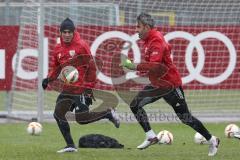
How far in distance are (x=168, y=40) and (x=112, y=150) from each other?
7.47 m

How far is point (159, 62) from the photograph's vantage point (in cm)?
1253

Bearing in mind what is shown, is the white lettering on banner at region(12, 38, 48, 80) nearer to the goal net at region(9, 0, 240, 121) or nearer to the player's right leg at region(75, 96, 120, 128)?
the goal net at region(9, 0, 240, 121)

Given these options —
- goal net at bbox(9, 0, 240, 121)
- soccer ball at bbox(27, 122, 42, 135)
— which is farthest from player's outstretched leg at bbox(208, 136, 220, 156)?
goal net at bbox(9, 0, 240, 121)

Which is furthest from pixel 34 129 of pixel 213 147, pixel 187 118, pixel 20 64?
pixel 213 147

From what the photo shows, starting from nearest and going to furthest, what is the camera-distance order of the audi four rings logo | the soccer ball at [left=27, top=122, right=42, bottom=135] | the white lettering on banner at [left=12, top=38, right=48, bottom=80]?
the soccer ball at [left=27, top=122, right=42, bottom=135], the white lettering on banner at [left=12, top=38, right=48, bottom=80], the audi four rings logo

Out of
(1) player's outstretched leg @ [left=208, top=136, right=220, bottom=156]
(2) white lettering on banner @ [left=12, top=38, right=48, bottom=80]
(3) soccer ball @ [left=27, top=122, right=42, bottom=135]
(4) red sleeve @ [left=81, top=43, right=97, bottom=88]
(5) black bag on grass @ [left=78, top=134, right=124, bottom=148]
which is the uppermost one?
(4) red sleeve @ [left=81, top=43, right=97, bottom=88]

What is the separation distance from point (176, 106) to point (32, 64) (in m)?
7.55

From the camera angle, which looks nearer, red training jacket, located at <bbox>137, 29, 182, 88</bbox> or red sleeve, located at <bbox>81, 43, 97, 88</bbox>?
red training jacket, located at <bbox>137, 29, 182, 88</bbox>

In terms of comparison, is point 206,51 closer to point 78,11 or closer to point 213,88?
point 213,88

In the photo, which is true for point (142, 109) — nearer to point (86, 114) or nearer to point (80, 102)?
point (80, 102)

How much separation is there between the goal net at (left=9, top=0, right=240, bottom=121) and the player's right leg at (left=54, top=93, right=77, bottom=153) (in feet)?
20.1

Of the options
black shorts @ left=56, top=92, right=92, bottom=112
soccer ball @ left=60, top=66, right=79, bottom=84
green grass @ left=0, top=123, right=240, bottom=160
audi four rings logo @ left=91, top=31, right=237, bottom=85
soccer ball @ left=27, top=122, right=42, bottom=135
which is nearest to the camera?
green grass @ left=0, top=123, right=240, bottom=160

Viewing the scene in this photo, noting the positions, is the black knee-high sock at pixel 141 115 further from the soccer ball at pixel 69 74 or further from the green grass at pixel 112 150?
the soccer ball at pixel 69 74

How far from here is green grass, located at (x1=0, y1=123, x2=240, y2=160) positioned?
12.2m
